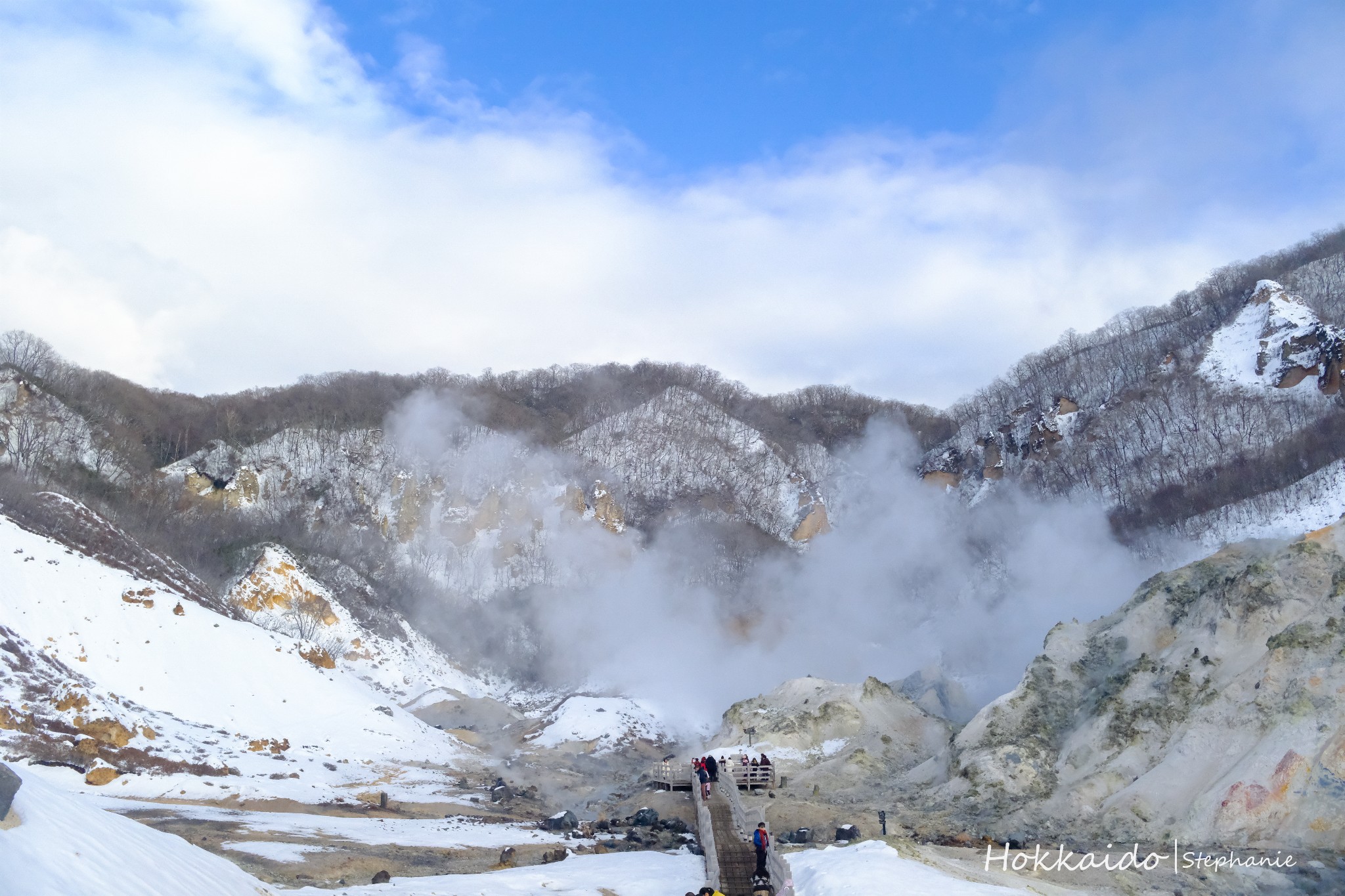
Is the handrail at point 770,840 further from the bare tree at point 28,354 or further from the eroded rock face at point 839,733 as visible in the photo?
the bare tree at point 28,354

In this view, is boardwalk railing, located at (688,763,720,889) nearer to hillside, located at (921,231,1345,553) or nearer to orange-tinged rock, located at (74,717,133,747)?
orange-tinged rock, located at (74,717,133,747)

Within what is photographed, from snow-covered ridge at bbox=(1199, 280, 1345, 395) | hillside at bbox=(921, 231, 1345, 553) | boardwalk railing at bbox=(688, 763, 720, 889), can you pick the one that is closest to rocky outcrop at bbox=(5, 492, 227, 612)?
boardwalk railing at bbox=(688, 763, 720, 889)

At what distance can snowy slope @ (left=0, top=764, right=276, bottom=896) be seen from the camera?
267 inches

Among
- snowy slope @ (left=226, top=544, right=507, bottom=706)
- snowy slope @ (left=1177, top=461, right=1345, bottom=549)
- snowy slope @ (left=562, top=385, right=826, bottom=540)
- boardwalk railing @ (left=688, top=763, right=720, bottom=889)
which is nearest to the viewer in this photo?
boardwalk railing @ (left=688, top=763, right=720, bottom=889)

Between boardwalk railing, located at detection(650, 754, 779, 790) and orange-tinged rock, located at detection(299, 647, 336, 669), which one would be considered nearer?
boardwalk railing, located at detection(650, 754, 779, 790)

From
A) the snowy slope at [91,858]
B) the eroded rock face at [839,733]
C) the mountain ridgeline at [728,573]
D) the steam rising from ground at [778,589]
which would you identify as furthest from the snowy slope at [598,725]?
the snowy slope at [91,858]

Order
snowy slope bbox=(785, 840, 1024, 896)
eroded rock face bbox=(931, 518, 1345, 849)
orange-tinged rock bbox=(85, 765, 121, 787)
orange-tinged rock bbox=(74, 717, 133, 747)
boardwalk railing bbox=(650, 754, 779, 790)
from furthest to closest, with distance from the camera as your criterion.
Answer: boardwalk railing bbox=(650, 754, 779, 790)
orange-tinged rock bbox=(74, 717, 133, 747)
orange-tinged rock bbox=(85, 765, 121, 787)
eroded rock face bbox=(931, 518, 1345, 849)
snowy slope bbox=(785, 840, 1024, 896)

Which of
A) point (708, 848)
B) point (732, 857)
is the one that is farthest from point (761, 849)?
point (708, 848)

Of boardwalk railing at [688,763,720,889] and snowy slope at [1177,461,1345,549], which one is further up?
snowy slope at [1177,461,1345,549]

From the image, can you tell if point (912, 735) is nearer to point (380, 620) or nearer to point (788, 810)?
point (788, 810)

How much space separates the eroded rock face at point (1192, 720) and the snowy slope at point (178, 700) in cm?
1747

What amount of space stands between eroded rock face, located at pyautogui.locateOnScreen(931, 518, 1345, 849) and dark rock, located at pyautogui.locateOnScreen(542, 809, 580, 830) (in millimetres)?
9287

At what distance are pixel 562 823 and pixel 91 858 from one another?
16.3 metres

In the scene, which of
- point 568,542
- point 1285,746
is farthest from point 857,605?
point 1285,746
